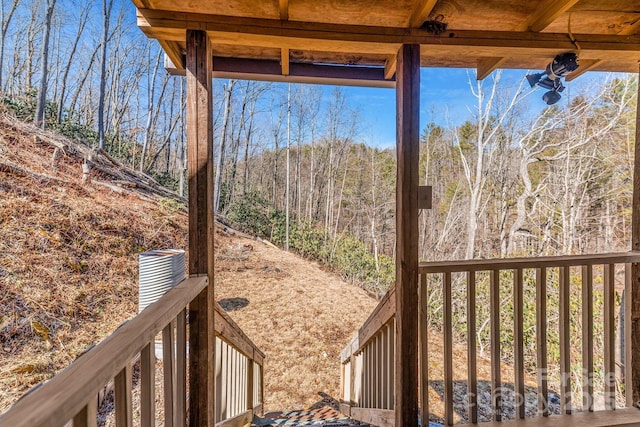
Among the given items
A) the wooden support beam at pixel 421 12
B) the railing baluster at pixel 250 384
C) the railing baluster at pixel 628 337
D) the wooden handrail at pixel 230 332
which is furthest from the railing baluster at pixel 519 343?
the railing baluster at pixel 250 384

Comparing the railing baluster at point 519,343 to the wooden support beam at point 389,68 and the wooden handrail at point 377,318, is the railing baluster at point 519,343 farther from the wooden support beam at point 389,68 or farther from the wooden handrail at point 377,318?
the wooden support beam at point 389,68

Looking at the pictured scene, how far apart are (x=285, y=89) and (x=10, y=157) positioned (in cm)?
647

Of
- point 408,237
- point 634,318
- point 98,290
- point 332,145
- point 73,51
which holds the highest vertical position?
point 73,51

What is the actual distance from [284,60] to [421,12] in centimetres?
75

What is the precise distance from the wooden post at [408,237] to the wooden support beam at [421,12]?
9 centimetres

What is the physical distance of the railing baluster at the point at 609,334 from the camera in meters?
1.59

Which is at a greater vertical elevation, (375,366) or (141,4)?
(141,4)

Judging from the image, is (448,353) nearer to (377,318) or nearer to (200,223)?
(377,318)

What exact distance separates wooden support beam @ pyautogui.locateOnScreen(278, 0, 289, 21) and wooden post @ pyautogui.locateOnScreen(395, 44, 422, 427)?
1.83 ft

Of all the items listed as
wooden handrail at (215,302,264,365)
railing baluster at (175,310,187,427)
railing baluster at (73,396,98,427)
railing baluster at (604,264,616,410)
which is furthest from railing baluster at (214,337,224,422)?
railing baluster at (604,264,616,410)

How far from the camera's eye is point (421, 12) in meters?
1.27

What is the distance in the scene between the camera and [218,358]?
5.48 feet

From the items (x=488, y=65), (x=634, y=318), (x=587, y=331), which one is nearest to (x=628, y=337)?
(x=634, y=318)

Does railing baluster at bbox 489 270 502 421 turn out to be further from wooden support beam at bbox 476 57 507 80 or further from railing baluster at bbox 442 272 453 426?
wooden support beam at bbox 476 57 507 80
